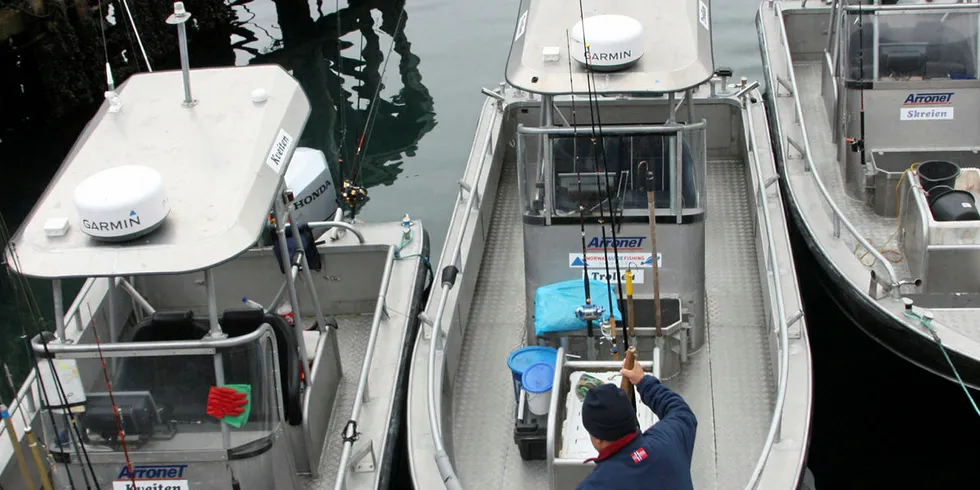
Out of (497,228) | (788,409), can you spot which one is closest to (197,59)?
(497,228)

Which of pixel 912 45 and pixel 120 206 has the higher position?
pixel 120 206

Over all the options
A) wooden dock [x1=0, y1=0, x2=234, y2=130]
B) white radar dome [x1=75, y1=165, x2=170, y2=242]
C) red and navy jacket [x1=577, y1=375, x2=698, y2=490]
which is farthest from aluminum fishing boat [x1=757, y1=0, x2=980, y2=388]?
wooden dock [x1=0, y1=0, x2=234, y2=130]

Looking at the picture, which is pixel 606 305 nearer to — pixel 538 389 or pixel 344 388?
pixel 538 389

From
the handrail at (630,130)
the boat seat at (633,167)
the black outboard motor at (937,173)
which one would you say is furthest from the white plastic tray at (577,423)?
the black outboard motor at (937,173)

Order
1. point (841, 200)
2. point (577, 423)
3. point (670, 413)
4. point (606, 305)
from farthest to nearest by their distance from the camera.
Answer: point (841, 200), point (606, 305), point (577, 423), point (670, 413)

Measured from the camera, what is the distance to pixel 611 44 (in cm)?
624

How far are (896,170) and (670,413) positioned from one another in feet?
16.4

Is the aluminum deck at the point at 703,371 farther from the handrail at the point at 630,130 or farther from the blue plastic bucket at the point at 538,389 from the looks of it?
the handrail at the point at 630,130

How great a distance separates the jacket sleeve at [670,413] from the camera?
4.16 meters

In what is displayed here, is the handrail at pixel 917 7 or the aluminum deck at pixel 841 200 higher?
the handrail at pixel 917 7

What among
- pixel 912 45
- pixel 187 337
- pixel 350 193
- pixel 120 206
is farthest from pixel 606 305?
pixel 912 45

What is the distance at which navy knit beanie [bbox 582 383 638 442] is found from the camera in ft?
12.7

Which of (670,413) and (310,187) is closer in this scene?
(670,413)

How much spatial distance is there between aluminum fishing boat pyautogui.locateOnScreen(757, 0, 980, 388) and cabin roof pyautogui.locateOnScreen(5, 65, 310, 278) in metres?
3.93
